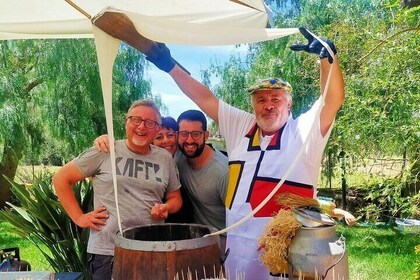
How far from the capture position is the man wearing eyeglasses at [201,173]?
2.89 metres

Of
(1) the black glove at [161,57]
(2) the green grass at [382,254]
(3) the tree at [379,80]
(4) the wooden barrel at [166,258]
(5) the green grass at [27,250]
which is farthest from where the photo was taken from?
(5) the green grass at [27,250]

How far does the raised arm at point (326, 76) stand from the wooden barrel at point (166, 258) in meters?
0.89

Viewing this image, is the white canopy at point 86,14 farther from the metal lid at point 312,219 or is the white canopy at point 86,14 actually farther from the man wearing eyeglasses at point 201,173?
the metal lid at point 312,219

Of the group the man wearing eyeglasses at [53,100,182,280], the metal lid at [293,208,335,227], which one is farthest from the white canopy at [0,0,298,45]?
the metal lid at [293,208,335,227]

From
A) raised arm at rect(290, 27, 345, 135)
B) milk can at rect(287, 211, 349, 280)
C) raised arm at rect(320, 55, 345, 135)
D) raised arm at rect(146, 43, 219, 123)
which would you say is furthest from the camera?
raised arm at rect(146, 43, 219, 123)

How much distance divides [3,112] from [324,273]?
865 centimetres

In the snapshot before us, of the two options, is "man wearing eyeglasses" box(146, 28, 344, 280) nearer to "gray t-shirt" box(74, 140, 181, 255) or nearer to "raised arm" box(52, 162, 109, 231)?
"gray t-shirt" box(74, 140, 181, 255)

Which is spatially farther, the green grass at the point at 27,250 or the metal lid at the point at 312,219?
the green grass at the point at 27,250

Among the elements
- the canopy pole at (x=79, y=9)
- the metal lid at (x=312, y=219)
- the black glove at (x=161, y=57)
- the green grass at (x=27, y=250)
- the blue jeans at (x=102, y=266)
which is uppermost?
the canopy pole at (x=79, y=9)

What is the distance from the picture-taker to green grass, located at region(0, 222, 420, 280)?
646 cm

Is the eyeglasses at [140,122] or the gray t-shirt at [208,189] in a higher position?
the eyeglasses at [140,122]

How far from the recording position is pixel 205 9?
3.37 metres

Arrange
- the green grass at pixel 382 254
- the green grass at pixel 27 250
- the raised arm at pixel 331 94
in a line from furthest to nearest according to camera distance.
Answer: the green grass at pixel 27 250 < the green grass at pixel 382 254 < the raised arm at pixel 331 94

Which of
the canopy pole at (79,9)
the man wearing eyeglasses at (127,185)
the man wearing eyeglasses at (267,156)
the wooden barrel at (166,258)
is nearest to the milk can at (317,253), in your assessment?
the wooden barrel at (166,258)
